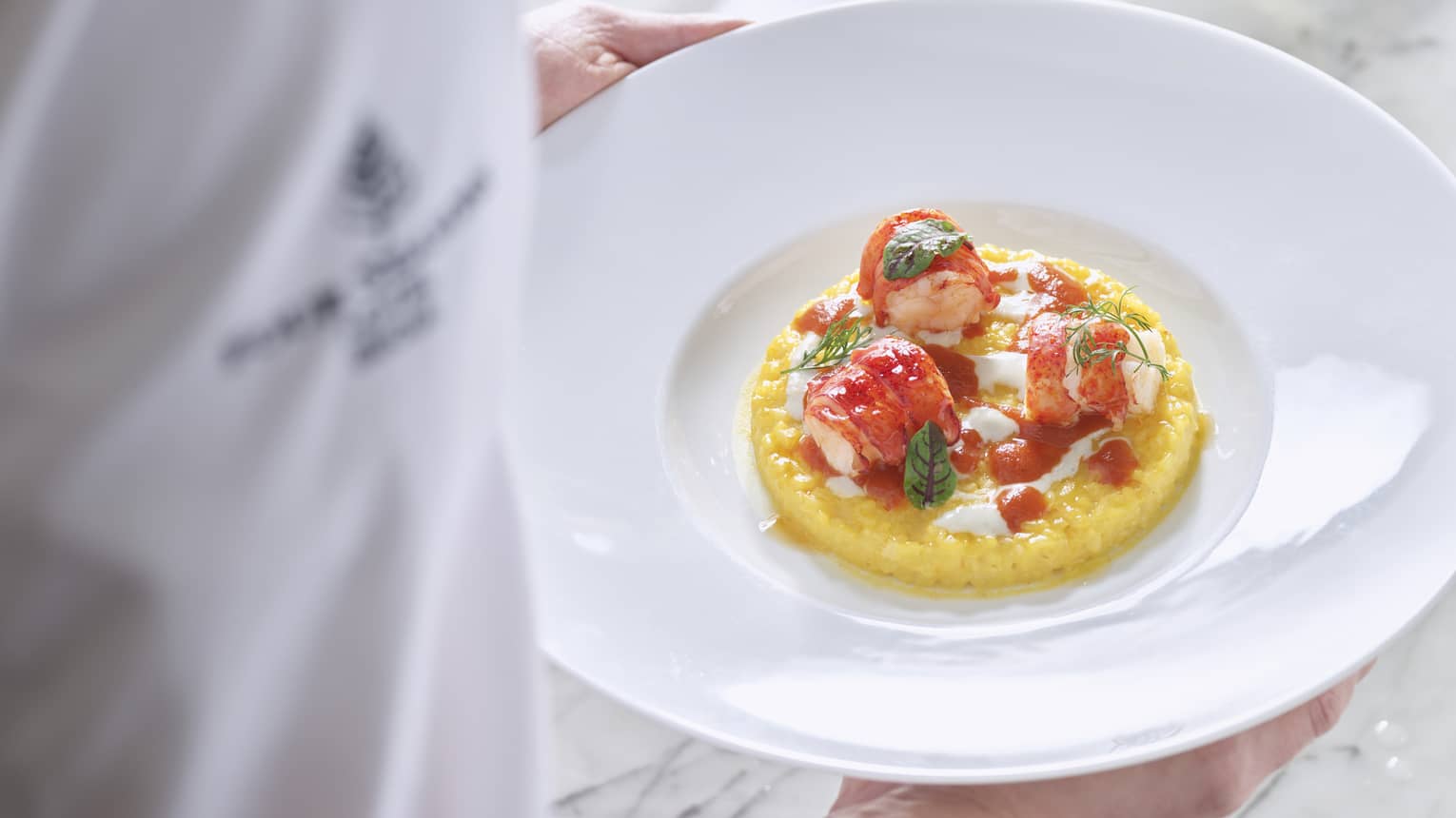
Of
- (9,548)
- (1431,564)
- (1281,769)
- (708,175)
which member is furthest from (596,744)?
(9,548)

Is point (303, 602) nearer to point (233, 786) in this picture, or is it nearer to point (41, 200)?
point (233, 786)

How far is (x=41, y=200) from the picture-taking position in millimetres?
634

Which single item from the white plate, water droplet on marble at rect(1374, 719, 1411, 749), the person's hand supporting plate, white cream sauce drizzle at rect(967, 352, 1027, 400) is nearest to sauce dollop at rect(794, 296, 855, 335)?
the white plate

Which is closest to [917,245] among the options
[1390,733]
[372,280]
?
[1390,733]

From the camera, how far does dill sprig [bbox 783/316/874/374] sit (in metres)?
2.37

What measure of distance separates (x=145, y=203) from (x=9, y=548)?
0.20 metres

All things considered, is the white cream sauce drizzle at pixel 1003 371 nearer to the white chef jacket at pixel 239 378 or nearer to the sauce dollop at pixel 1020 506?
the sauce dollop at pixel 1020 506

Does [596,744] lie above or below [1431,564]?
below

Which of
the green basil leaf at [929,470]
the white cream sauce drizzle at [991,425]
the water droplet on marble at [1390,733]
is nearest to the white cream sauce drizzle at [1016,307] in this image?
the white cream sauce drizzle at [991,425]

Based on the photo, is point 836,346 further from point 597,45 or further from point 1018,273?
point 597,45

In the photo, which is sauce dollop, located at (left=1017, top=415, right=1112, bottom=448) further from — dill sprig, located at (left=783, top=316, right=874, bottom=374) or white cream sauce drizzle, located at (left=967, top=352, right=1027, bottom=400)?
dill sprig, located at (left=783, top=316, right=874, bottom=374)

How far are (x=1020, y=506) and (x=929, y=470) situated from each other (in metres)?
0.18

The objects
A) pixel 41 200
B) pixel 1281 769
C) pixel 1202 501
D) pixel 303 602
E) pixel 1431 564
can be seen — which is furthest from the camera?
pixel 1281 769

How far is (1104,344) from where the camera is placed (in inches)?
85.7
